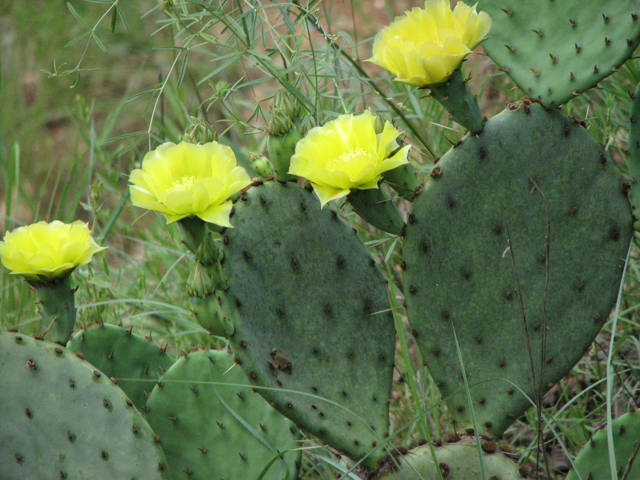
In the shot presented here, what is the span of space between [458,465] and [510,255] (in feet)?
1.09

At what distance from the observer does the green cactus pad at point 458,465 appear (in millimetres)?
958

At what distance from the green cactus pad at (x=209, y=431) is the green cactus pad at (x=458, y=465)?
0.73 ft

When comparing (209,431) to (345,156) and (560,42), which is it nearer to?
(345,156)

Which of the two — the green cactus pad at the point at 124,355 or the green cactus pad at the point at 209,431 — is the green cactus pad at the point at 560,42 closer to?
the green cactus pad at the point at 209,431

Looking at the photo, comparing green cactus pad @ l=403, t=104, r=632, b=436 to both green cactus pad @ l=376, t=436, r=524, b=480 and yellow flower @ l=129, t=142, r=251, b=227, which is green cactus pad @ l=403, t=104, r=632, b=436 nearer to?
green cactus pad @ l=376, t=436, r=524, b=480

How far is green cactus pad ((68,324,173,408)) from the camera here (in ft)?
3.81

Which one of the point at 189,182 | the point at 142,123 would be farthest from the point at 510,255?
the point at 142,123

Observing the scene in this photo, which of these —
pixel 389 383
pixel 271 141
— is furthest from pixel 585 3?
pixel 389 383

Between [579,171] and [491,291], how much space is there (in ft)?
0.76

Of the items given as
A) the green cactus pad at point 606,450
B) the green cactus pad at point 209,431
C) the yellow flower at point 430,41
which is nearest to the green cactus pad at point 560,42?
the yellow flower at point 430,41

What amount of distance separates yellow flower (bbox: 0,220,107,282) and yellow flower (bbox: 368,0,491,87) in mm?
516

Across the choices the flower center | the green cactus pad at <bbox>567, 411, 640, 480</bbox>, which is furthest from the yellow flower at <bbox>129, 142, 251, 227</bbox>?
the green cactus pad at <bbox>567, 411, 640, 480</bbox>

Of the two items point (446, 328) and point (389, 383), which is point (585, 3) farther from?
point (389, 383)

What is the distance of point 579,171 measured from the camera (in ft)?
3.28
